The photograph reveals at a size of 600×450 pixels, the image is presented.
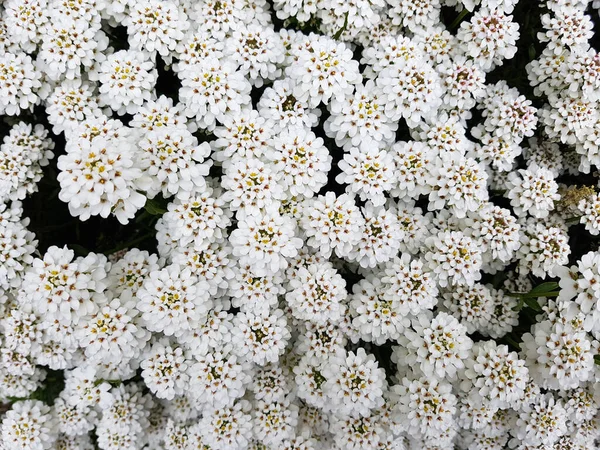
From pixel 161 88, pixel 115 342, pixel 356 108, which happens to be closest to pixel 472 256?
pixel 356 108

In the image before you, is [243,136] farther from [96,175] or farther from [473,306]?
[473,306]

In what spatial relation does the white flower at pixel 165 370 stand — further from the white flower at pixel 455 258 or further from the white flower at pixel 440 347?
the white flower at pixel 455 258

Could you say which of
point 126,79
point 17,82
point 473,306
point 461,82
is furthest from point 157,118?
point 473,306

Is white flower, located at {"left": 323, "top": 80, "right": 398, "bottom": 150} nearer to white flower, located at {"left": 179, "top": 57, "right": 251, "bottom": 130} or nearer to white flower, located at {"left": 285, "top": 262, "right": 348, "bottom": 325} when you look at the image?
white flower, located at {"left": 179, "top": 57, "right": 251, "bottom": 130}

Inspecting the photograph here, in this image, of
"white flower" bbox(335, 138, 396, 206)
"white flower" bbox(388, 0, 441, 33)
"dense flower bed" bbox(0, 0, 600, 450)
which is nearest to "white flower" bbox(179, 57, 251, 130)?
"dense flower bed" bbox(0, 0, 600, 450)

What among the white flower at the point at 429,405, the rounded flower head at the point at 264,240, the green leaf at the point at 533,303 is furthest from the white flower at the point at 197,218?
the green leaf at the point at 533,303

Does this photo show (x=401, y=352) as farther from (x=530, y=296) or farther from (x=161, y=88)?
(x=161, y=88)

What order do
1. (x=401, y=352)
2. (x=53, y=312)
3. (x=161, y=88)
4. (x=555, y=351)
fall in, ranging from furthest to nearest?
1. (x=161, y=88)
2. (x=401, y=352)
3. (x=555, y=351)
4. (x=53, y=312)
